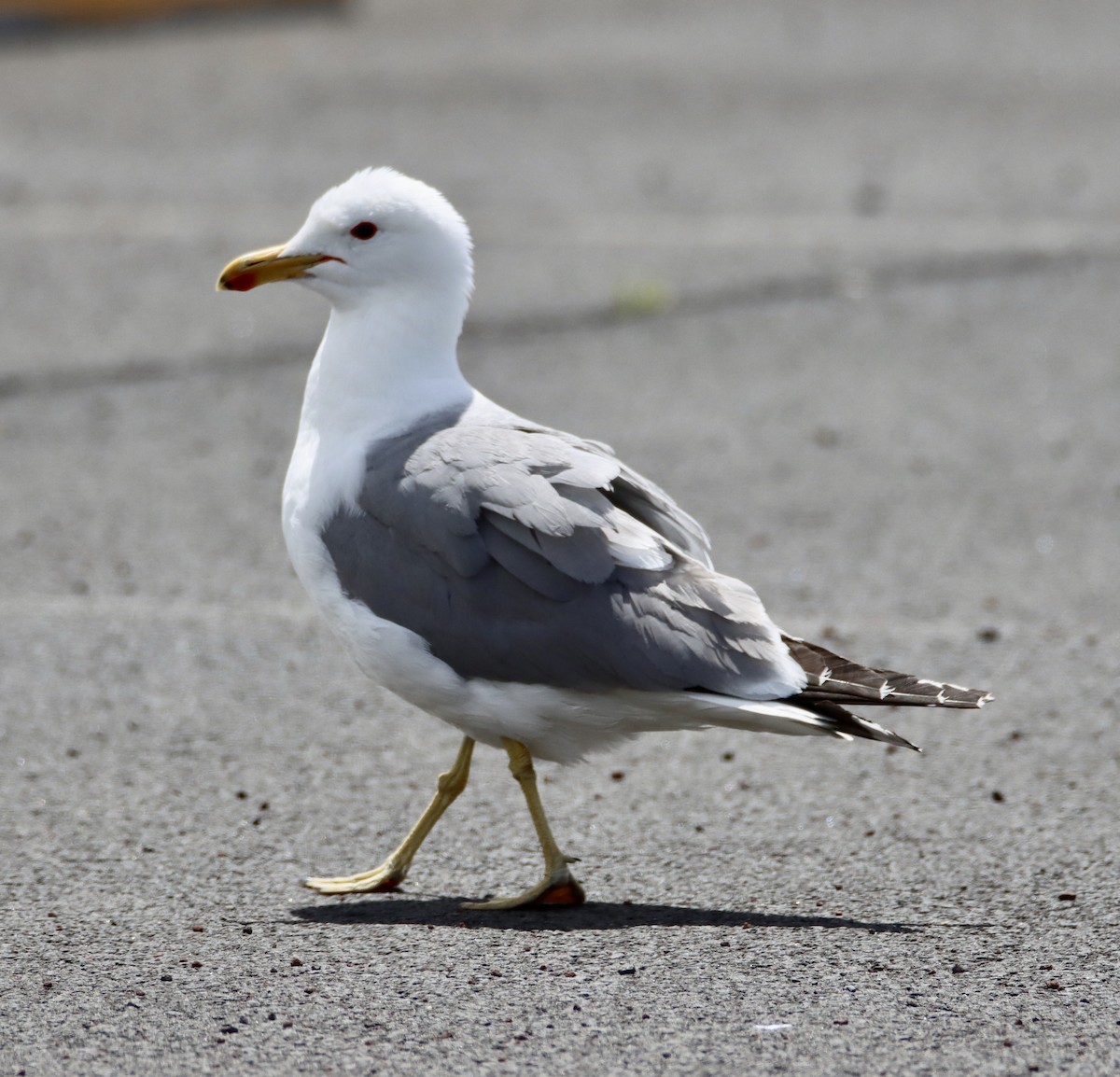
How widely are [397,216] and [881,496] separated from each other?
11.4 feet

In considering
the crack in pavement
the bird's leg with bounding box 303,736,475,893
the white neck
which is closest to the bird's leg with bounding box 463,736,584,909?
the bird's leg with bounding box 303,736,475,893

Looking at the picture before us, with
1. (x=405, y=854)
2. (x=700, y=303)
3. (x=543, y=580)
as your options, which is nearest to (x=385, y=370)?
(x=543, y=580)

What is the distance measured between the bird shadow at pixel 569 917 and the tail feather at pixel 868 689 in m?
0.53

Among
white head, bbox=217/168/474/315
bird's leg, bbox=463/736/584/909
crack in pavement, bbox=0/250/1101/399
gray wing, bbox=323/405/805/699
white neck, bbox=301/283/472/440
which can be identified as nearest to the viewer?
gray wing, bbox=323/405/805/699

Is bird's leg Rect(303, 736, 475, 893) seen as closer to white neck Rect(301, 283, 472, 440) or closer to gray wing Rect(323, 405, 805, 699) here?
gray wing Rect(323, 405, 805, 699)

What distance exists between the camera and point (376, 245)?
16.5 feet

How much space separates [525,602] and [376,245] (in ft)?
3.88

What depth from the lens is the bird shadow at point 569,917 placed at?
437 cm

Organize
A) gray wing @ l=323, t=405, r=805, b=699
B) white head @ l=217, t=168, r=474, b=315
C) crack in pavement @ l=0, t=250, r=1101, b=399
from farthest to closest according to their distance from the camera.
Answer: crack in pavement @ l=0, t=250, r=1101, b=399
white head @ l=217, t=168, r=474, b=315
gray wing @ l=323, t=405, r=805, b=699

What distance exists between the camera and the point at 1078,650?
6.32m

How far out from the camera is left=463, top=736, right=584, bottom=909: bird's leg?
4.49m

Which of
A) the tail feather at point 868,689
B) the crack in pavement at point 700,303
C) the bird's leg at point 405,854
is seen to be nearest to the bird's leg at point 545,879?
the bird's leg at point 405,854

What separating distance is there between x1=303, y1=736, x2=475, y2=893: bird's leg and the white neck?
884mm

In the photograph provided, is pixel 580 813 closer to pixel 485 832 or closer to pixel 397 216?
pixel 485 832
